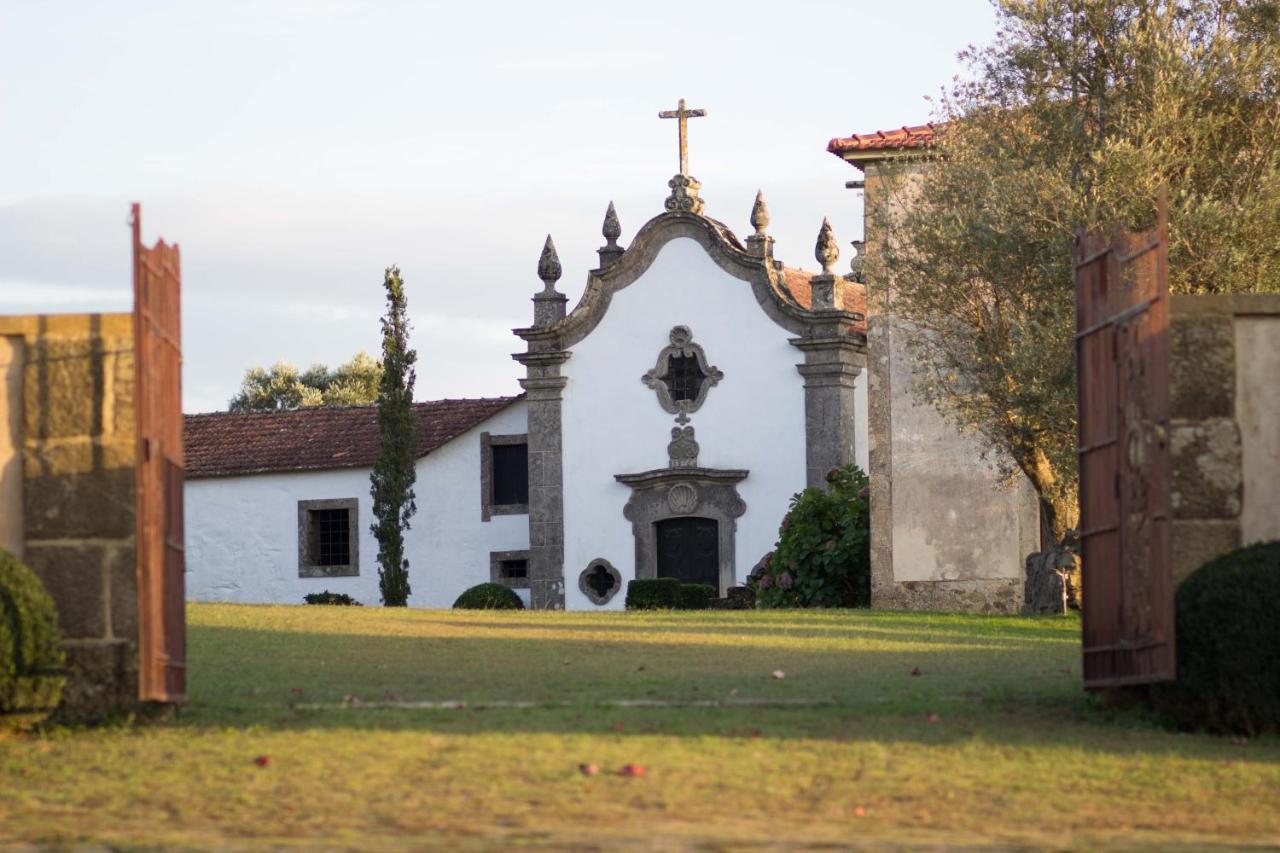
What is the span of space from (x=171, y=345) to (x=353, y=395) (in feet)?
195

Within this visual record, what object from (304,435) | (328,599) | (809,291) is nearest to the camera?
(328,599)

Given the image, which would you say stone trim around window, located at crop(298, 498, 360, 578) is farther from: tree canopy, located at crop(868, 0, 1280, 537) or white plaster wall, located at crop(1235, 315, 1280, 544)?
white plaster wall, located at crop(1235, 315, 1280, 544)

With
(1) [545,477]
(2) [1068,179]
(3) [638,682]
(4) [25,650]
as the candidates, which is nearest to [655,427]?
(1) [545,477]

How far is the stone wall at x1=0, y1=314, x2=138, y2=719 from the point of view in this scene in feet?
31.8

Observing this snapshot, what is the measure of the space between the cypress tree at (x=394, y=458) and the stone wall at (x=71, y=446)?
2878cm

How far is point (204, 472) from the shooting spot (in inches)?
1634

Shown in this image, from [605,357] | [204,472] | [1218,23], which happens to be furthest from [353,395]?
[1218,23]

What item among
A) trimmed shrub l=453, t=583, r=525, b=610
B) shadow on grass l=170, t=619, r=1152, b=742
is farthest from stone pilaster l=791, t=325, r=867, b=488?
shadow on grass l=170, t=619, r=1152, b=742

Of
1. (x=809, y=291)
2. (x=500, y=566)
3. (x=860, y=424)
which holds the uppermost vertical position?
(x=809, y=291)

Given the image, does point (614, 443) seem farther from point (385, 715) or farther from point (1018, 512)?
point (385, 715)

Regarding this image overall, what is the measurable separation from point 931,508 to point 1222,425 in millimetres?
18350

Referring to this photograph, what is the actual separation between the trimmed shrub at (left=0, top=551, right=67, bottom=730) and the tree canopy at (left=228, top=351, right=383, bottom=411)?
198ft

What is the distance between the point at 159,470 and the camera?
30.9 feet

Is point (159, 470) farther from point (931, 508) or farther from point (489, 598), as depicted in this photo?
point (489, 598)
